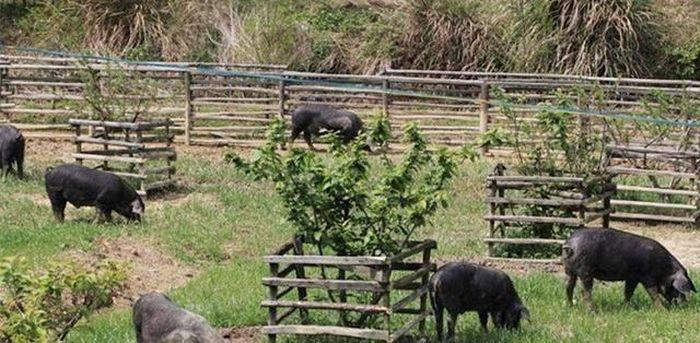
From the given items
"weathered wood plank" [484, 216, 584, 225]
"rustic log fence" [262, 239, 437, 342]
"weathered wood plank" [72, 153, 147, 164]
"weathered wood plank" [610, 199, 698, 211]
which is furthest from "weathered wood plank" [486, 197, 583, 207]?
"weathered wood plank" [72, 153, 147, 164]

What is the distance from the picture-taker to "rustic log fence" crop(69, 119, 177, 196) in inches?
799

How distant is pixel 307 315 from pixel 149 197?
8.53 meters

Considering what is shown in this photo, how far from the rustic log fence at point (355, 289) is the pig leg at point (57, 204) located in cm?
671

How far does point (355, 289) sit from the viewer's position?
11.1 m

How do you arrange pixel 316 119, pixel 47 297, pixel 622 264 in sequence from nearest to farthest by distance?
pixel 47 297 < pixel 622 264 < pixel 316 119

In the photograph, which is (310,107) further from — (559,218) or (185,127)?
(559,218)

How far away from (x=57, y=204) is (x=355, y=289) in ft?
26.2

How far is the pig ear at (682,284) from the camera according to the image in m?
13.1

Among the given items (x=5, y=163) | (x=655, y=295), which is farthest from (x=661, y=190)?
(x=5, y=163)

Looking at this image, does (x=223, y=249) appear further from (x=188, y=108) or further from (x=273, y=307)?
(x=188, y=108)

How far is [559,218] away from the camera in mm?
16047

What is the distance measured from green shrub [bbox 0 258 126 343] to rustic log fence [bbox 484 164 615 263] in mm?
6136

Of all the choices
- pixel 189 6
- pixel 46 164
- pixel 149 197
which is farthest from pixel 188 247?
pixel 189 6

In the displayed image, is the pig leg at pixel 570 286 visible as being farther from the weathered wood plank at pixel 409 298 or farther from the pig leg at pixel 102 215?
the pig leg at pixel 102 215
